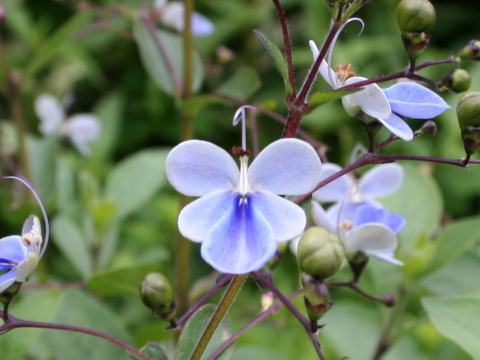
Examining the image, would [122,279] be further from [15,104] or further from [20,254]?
[15,104]

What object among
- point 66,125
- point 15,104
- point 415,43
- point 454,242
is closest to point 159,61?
point 15,104

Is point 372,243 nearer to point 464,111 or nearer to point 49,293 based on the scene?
point 464,111

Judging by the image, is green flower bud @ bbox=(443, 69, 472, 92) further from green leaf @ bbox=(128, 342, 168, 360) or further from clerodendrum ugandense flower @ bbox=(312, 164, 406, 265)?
green leaf @ bbox=(128, 342, 168, 360)

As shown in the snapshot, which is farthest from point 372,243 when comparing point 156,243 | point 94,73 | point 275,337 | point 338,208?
point 94,73

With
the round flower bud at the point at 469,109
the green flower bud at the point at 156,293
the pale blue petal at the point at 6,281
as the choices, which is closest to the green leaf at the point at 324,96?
the round flower bud at the point at 469,109

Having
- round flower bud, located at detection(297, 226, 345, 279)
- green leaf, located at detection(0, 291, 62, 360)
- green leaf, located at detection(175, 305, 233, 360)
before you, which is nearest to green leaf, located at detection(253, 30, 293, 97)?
round flower bud, located at detection(297, 226, 345, 279)
